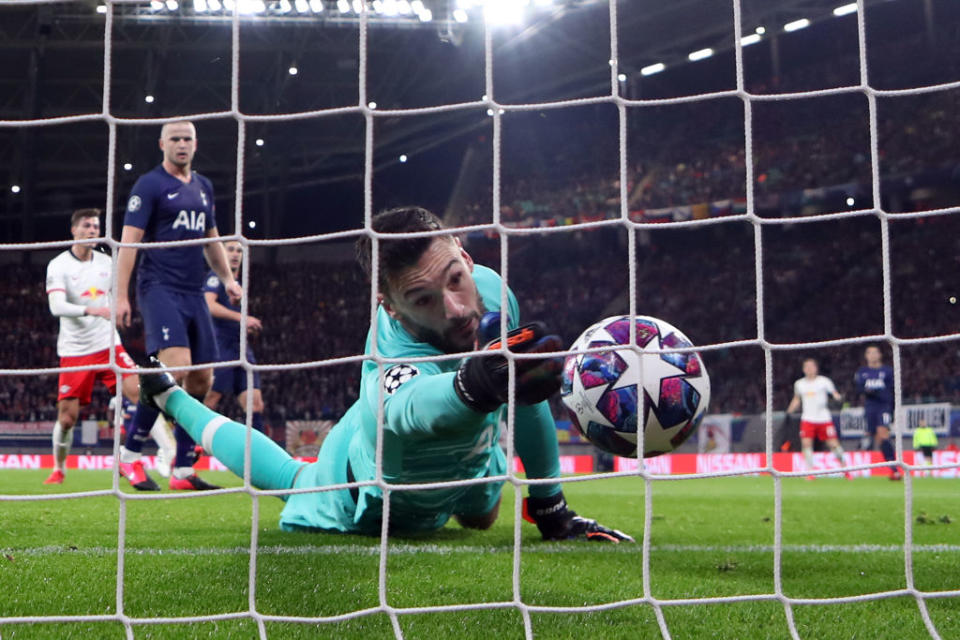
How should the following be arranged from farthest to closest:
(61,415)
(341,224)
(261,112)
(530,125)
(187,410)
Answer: (341,224) → (530,125) → (261,112) → (61,415) → (187,410)

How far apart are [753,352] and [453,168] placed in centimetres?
768

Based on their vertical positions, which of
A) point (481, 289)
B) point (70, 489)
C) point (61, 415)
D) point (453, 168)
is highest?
point (453, 168)

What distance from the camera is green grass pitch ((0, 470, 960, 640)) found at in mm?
1799

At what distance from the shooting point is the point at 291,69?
54.1 feet

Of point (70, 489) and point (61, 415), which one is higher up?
point (61, 415)

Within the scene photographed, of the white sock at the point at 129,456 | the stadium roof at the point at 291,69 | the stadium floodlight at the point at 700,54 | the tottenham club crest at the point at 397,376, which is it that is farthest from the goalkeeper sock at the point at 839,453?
the stadium floodlight at the point at 700,54

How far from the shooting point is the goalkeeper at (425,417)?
2.25m

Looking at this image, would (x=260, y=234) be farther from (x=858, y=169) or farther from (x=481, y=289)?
(x=481, y=289)

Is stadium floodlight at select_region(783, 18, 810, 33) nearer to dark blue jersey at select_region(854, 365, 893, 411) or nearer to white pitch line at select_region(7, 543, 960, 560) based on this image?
dark blue jersey at select_region(854, 365, 893, 411)

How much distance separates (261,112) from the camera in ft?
59.0

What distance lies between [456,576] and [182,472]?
295 centimetres

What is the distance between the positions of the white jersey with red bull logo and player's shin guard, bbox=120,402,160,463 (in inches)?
18.9

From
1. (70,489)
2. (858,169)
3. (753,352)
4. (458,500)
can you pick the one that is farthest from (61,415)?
(858,169)

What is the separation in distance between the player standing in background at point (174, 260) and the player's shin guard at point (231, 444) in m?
0.98
